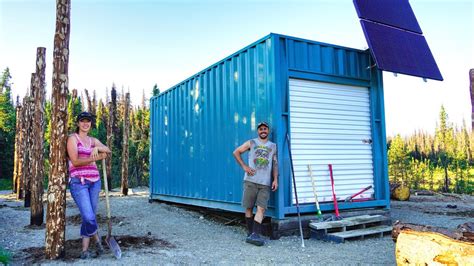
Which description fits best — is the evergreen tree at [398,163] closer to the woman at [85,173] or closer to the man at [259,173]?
the man at [259,173]

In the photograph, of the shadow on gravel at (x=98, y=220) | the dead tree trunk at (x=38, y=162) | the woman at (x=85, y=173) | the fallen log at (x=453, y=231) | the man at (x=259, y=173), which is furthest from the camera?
the shadow on gravel at (x=98, y=220)

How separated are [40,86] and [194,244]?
4.94m

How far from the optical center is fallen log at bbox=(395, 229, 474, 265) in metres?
3.05

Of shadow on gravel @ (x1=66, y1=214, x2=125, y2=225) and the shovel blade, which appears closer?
the shovel blade

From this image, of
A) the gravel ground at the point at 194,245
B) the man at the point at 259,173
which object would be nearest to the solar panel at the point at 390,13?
the man at the point at 259,173

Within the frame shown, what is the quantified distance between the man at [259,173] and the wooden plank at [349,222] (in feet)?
3.05

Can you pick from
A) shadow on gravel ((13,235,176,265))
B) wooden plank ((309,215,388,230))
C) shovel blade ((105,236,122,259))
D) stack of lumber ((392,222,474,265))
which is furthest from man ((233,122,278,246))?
stack of lumber ((392,222,474,265))

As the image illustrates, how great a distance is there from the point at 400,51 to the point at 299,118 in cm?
248

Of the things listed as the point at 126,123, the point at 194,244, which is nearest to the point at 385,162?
the point at 194,244

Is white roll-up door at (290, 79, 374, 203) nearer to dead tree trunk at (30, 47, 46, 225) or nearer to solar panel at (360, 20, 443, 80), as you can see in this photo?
solar panel at (360, 20, 443, 80)

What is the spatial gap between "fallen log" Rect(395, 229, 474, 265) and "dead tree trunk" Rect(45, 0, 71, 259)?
3.83 meters

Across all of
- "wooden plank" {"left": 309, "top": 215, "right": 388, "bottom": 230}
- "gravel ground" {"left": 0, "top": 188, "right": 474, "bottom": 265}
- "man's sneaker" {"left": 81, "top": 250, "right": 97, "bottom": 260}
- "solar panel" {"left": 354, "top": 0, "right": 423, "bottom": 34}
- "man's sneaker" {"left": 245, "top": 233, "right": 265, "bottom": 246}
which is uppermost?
"solar panel" {"left": 354, "top": 0, "right": 423, "bottom": 34}

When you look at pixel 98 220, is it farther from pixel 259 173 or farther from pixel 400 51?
pixel 400 51

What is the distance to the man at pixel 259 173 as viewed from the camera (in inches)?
225
